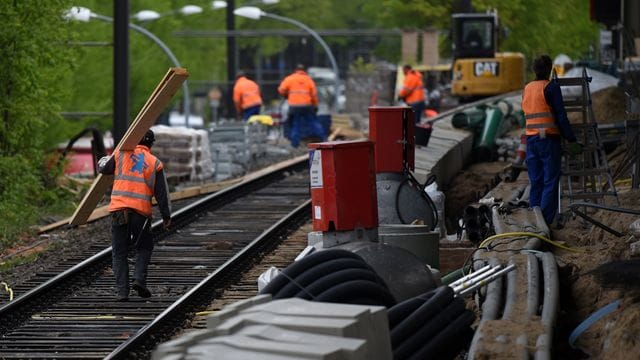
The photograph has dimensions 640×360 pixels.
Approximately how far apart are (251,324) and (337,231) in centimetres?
468

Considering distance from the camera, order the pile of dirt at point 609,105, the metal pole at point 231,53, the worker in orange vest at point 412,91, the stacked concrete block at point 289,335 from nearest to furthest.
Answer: the stacked concrete block at point 289,335 → the pile of dirt at point 609,105 → the worker in orange vest at point 412,91 → the metal pole at point 231,53

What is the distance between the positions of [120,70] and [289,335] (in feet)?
68.5

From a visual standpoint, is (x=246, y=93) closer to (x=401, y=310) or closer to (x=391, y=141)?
(x=391, y=141)

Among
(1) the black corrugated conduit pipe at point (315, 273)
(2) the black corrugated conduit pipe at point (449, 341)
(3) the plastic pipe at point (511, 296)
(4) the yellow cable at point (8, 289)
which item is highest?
(1) the black corrugated conduit pipe at point (315, 273)

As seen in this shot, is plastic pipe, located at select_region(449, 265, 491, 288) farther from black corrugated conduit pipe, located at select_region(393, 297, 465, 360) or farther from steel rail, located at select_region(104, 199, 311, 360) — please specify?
steel rail, located at select_region(104, 199, 311, 360)

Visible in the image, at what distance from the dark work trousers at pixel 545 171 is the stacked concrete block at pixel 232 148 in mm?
14595

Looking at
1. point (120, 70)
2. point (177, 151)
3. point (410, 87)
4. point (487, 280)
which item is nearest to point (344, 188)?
point (487, 280)

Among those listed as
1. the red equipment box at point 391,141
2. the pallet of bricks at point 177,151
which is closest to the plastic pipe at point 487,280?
the red equipment box at point 391,141

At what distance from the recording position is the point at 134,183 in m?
14.6

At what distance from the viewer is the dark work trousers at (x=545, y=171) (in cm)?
1516

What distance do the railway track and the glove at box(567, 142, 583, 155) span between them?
3.74 meters

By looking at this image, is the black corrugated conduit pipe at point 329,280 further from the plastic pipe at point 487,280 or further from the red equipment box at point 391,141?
the red equipment box at point 391,141

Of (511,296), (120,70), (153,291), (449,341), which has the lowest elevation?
(153,291)

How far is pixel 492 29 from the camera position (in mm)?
43281
